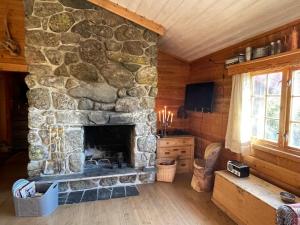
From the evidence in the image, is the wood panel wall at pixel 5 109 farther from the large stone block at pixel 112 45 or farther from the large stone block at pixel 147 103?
the large stone block at pixel 147 103

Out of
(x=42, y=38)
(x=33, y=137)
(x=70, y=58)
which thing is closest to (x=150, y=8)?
(x=70, y=58)

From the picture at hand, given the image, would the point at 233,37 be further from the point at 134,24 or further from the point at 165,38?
the point at 134,24

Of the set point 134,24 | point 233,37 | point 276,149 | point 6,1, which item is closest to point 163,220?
point 276,149

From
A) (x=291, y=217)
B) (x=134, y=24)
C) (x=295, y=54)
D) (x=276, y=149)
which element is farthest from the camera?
(x=134, y=24)

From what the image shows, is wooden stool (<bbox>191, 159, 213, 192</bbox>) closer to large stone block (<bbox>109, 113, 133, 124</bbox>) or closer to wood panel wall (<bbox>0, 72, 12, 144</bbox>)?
large stone block (<bbox>109, 113, 133, 124</bbox>)

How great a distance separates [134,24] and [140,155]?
216cm

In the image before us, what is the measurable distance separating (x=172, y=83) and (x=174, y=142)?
4.55 ft

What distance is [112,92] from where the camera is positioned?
11.0 feet

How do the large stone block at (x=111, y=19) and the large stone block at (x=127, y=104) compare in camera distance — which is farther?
the large stone block at (x=127, y=104)

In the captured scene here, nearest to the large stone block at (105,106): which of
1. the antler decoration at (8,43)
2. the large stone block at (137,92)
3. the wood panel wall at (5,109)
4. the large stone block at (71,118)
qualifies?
the large stone block at (71,118)

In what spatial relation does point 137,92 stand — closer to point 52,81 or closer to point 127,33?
point 127,33

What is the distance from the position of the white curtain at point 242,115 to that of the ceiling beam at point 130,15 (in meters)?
1.46

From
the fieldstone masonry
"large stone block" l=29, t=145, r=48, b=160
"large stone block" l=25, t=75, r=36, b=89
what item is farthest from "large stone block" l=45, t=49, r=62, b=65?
"large stone block" l=29, t=145, r=48, b=160

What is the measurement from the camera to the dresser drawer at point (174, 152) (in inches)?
153
